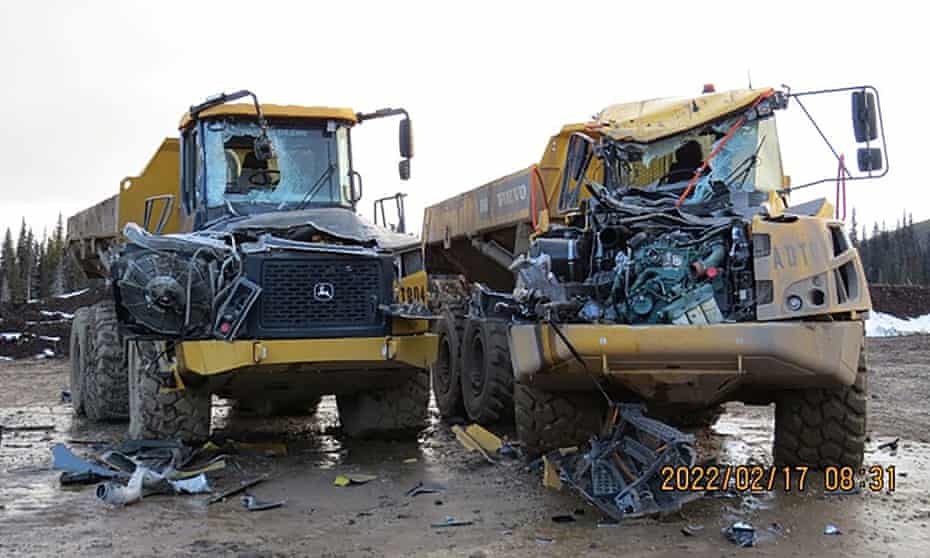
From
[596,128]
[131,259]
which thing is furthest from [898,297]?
[131,259]

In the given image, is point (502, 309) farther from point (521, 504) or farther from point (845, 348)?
point (845, 348)

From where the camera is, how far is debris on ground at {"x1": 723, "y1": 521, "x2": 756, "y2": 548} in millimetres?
5211

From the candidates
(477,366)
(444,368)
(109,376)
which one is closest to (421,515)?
(477,366)

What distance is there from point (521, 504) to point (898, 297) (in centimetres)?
2895

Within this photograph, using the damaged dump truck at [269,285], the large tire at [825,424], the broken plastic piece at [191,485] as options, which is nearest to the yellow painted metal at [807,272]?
the large tire at [825,424]

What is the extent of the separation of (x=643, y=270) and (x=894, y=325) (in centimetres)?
2537

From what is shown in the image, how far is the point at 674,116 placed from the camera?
7.73m

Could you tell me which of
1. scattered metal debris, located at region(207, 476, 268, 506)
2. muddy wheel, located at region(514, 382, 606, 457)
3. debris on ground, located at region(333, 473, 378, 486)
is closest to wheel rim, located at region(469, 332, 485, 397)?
debris on ground, located at region(333, 473, 378, 486)

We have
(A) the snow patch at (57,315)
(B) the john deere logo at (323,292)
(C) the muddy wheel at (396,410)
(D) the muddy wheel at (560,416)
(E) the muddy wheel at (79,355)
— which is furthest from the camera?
(A) the snow patch at (57,315)

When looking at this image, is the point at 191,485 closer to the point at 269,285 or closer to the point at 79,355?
the point at 269,285

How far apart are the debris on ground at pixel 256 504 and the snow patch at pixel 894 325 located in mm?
23455

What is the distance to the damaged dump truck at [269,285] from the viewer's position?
7.48 meters

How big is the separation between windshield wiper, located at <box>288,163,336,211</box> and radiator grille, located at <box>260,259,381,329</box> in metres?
1.22
